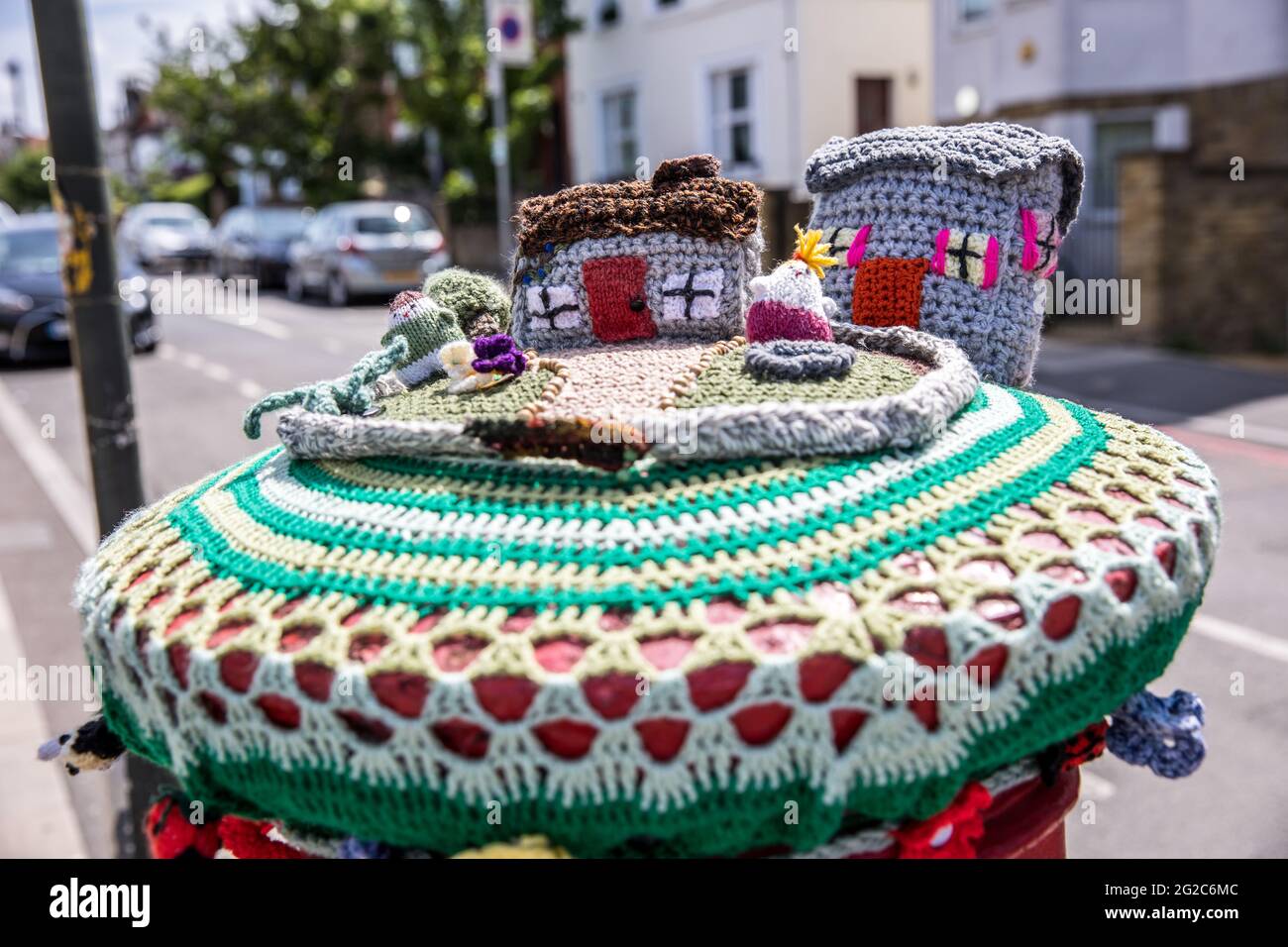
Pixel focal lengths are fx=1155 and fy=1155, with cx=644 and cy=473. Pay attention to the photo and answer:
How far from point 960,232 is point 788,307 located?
32 cm

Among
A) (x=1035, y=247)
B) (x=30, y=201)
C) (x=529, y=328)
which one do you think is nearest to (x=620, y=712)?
(x=529, y=328)

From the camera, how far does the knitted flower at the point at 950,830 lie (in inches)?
43.3

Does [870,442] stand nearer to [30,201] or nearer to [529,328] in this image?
[529,328]

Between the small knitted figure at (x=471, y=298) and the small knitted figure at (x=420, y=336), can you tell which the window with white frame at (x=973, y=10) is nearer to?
the small knitted figure at (x=471, y=298)

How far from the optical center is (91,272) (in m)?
2.70

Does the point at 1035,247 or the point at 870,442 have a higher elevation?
the point at 1035,247

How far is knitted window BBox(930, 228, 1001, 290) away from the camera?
1.55 m

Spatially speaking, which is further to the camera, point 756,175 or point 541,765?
point 756,175

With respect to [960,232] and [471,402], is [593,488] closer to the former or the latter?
[471,402]

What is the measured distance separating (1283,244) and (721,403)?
474 inches

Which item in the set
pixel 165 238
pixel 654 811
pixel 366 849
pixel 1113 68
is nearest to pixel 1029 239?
pixel 654 811

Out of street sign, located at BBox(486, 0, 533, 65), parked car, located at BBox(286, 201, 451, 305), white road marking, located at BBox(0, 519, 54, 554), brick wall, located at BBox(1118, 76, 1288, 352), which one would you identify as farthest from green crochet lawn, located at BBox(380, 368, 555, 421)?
street sign, located at BBox(486, 0, 533, 65)
